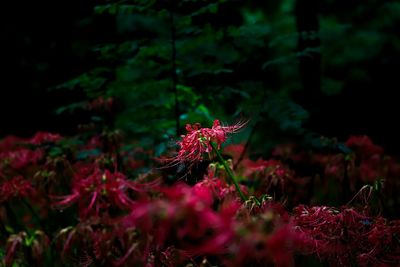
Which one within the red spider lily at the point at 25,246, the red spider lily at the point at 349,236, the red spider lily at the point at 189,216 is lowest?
the red spider lily at the point at 25,246

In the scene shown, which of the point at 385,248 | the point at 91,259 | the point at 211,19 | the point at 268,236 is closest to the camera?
the point at 268,236

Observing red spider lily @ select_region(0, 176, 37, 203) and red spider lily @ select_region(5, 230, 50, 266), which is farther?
red spider lily @ select_region(0, 176, 37, 203)

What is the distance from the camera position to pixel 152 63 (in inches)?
118

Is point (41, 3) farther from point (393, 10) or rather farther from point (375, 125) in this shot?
point (393, 10)

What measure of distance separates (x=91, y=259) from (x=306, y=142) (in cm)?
141

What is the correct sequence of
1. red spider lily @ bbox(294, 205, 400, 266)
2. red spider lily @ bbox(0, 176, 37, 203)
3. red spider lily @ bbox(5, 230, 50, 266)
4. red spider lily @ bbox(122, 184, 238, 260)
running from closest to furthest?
red spider lily @ bbox(122, 184, 238, 260) < red spider lily @ bbox(294, 205, 400, 266) < red spider lily @ bbox(5, 230, 50, 266) < red spider lily @ bbox(0, 176, 37, 203)

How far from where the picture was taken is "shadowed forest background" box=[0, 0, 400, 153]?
9.20 feet

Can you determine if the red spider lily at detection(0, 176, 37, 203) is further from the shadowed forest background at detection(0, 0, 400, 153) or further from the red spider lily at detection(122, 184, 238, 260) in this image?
the red spider lily at detection(122, 184, 238, 260)

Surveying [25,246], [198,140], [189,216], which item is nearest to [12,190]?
[25,246]

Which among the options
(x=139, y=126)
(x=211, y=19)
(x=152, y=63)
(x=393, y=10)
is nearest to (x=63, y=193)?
(x=139, y=126)

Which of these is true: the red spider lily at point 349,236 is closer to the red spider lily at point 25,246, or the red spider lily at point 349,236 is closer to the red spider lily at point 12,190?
the red spider lily at point 25,246

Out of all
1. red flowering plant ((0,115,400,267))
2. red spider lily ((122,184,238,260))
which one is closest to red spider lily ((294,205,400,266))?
red flowering plant ((0,115,400,267))

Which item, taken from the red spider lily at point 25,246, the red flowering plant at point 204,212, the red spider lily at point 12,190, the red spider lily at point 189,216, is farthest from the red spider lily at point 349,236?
the red spider lily at point 12,190

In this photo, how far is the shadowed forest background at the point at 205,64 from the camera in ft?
9.20
